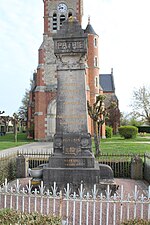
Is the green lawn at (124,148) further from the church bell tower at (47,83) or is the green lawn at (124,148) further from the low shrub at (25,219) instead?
the low shrub at (25,219)

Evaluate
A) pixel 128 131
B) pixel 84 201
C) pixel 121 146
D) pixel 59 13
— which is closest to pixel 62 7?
pixel 59 13

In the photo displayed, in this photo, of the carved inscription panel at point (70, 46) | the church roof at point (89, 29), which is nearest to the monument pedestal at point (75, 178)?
the carved inscription panel at point (70, 46)

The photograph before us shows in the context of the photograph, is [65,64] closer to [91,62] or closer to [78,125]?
[78,125]

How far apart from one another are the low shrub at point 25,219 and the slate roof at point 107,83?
179ft

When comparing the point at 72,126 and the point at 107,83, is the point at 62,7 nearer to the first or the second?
the point at 107,83

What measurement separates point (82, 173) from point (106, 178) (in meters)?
1.16

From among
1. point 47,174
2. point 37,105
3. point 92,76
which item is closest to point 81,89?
point 47,174

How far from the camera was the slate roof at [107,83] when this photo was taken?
5938 cm

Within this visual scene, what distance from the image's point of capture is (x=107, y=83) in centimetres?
6056

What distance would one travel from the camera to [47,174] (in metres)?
9.43

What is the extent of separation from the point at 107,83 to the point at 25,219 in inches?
2238

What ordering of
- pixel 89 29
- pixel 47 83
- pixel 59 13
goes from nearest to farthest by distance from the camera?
1. pixel 47 83
2. pixel 59 13
3. pixel 89 29

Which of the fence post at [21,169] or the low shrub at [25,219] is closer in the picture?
the low shrub at [25,219]

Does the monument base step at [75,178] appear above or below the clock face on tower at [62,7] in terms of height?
below
